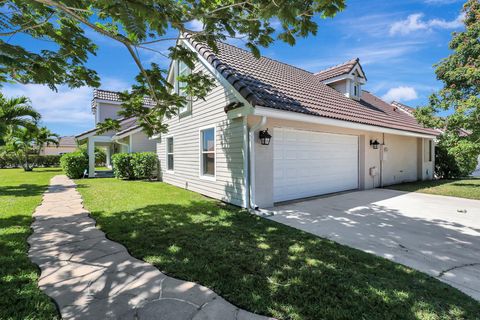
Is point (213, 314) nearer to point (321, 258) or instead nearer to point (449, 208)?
point (321, 258)

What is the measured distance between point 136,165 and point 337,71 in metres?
12.9

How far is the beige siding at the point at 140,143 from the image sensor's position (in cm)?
1633

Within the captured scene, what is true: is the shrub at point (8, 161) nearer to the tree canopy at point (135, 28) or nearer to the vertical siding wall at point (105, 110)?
the vertical siding wall at point (105, 110)

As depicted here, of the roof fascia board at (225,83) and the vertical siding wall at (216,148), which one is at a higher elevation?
the roof fascia board at (225,83)

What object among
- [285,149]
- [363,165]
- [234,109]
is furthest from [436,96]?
[234,109]

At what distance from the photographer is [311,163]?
838 cm

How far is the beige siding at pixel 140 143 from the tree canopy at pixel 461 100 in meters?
16.4

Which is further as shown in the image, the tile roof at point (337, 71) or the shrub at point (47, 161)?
the shrub at point (47, 161)

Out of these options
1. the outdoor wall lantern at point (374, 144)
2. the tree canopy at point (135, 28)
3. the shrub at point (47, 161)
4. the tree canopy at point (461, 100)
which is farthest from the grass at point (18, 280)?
the shrub at point (47, 161)

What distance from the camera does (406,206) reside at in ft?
23.7

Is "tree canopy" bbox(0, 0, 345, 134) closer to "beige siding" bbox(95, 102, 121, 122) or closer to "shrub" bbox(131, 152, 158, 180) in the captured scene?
"shrub" bbox(131, 152, 158, 180)

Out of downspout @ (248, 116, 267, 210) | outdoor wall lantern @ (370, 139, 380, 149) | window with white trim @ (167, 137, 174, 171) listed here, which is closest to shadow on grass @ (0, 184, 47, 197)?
window with white trim @ (167, 137, 174, 171)

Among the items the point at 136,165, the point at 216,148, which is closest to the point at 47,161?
the point at 136,165

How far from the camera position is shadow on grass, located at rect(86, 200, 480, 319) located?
243 centimetres
